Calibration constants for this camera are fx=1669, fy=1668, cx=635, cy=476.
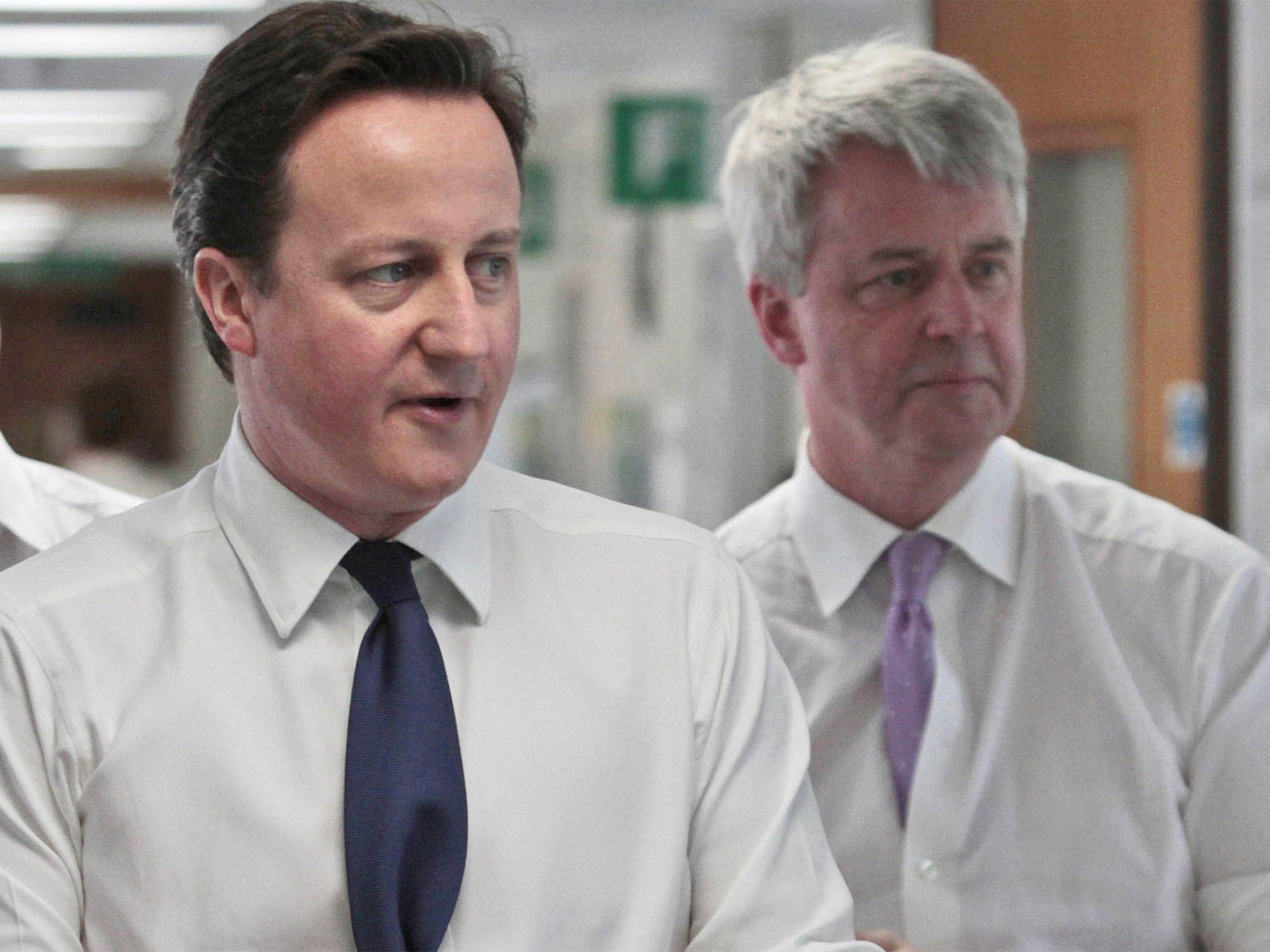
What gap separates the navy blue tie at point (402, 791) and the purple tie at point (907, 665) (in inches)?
26.3

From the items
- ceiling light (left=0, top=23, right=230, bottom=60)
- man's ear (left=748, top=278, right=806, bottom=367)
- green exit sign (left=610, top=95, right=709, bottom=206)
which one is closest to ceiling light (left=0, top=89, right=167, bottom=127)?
ceiling light (left=0, top=23, right=230, bottom=60)

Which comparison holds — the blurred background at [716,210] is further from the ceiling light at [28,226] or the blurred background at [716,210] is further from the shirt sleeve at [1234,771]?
the shirt sleeve at [1234,771]

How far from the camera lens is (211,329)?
1655 millimetres

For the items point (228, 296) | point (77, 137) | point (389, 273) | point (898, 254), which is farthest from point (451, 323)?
point (77, 137)

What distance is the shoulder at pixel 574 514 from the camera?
1.67 meters

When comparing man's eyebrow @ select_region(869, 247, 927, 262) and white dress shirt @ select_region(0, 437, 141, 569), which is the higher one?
man's eyebrow @ select_region(869, 247, 927, 262)

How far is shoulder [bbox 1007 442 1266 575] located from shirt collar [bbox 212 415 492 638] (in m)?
0.85

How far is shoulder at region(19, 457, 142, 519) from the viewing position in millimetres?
2098

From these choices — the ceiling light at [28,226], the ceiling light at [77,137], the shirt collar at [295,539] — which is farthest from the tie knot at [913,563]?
the ceiling light at [28,226]

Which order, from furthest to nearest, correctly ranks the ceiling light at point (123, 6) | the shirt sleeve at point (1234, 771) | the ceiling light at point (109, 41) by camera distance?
the ceiling light at point (109, 41), the ceiling light at point (123, 6), the shirt sleeve at point (1234, 771)

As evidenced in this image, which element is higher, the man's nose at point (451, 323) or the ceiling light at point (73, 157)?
the ceiling light at point (73, 157)

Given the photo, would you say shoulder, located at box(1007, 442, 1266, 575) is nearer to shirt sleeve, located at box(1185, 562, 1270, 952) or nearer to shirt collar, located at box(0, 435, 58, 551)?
shirt sleeve, located at box(1185, 562, 1270, 952)

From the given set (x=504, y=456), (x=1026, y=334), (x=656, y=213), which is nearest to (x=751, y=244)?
(x=1026, y=334)

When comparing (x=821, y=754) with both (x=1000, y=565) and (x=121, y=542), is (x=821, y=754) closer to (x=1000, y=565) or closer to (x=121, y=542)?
(x=1000, y=565)
